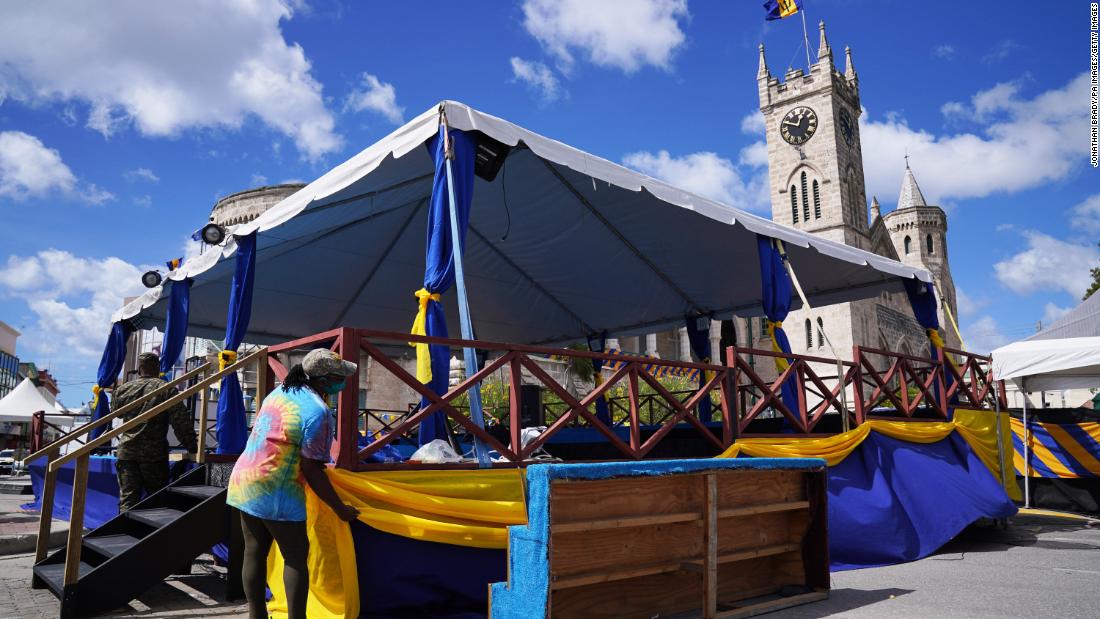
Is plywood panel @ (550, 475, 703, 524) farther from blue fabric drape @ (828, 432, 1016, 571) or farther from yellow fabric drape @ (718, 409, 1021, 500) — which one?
blue fabric drape @ (828, 432, 1016, 571)

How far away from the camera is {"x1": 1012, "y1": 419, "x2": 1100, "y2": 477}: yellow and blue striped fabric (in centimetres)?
996

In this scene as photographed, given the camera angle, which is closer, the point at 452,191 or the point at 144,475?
the point at 452,191

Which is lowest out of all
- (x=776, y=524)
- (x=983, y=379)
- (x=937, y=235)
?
(x=776, y=524)

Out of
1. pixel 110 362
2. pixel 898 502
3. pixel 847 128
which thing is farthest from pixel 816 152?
pixel 110 362

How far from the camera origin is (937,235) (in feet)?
216

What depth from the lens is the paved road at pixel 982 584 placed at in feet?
14.5

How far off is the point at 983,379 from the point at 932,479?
403 cm

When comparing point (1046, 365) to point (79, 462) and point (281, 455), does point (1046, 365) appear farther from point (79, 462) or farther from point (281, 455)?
point (79, 462)

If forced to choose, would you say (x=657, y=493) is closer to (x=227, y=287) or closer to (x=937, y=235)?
(x=227, y=287)

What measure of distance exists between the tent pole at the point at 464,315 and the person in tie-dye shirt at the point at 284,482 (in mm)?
1466

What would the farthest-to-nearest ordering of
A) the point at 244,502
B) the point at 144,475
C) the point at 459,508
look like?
1. the point at 144,475
2. the point at 459,508
3. the point at 244,502

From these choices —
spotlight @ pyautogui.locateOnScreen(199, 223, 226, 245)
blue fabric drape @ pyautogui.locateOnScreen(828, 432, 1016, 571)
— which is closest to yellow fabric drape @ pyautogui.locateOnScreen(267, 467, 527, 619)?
blue fabric drape @ pyautogui.locateOnScreen(828, 432, 1016, 571)

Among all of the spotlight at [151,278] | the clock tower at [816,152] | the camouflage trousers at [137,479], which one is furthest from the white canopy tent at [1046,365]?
the clock tower at [816,152]

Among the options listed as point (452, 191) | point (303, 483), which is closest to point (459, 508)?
point (303, 483)
